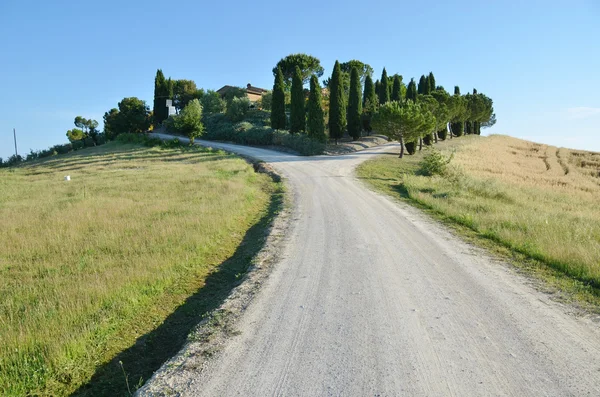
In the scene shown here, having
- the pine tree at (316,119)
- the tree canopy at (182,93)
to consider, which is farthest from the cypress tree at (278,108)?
the tree canopy at (182,93)

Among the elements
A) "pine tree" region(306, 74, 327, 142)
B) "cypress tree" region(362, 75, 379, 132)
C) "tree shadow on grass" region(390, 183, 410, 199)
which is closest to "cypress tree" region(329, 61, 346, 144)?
"pine tree" region(306, 74, 327, 142)

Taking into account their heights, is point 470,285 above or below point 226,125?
below

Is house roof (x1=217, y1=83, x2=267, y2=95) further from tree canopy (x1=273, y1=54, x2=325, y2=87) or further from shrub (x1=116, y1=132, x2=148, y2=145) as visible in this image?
shrub (x1=116, y1=132, x2=148, y2=145)

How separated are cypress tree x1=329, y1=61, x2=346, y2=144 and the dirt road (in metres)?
36.7

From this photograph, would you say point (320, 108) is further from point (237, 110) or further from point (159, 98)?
point (159, 98)

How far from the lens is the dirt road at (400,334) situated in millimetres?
3928

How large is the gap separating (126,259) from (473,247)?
7.82 m

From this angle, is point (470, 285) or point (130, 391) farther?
point (470, 285)

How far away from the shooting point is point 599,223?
40.2 ft

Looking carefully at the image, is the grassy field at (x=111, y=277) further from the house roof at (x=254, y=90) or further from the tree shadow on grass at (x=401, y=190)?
the house roof at (x=254, y=90)

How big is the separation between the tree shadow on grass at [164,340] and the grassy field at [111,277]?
2 centimetres

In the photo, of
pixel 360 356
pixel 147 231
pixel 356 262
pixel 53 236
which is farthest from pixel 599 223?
pixel 53 236

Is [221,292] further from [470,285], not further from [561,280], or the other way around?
[561,280]

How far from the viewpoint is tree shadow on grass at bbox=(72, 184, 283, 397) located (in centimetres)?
448
